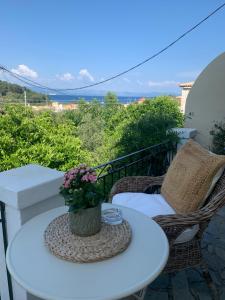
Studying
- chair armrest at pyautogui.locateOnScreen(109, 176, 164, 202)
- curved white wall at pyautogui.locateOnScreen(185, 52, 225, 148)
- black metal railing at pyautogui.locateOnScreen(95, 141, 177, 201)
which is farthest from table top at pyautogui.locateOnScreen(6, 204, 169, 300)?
curved white wall at pyautogui.locateOnScreen(185, 52, 225, 148)

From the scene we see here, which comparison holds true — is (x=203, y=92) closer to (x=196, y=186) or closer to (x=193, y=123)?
(x=193, y=123)

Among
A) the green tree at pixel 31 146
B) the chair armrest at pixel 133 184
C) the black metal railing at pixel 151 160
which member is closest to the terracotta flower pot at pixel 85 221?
the chair armrest at pixel 133 184

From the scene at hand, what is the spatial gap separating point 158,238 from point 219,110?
4.09 metres

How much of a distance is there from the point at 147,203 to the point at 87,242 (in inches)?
40.3

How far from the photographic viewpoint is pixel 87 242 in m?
1.16

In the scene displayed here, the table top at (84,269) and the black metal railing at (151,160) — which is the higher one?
the table top at (84,269)

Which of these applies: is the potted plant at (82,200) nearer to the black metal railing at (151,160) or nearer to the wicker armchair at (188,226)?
the wicker armchair at (188,226)

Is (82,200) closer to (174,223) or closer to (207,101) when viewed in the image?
(174,223)

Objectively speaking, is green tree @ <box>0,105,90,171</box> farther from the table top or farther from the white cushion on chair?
the table top

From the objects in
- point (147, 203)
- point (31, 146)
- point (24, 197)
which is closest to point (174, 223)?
point (147, 203)

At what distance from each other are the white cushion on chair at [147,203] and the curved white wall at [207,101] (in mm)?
2967

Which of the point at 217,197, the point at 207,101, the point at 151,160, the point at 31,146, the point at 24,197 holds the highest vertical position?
the point at 207,101

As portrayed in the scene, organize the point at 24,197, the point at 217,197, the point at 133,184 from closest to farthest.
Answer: the point at 24,197 < the point at 217,197 < the point at 133,184

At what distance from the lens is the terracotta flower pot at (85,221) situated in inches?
46.3
